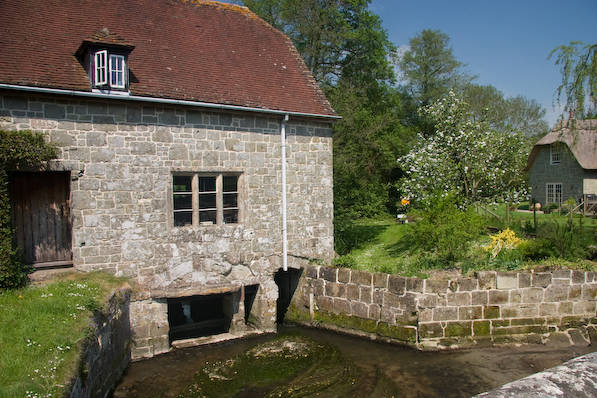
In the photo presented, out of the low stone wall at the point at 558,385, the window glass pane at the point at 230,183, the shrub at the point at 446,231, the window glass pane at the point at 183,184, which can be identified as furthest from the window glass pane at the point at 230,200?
the low stone wall at the point at 558,385

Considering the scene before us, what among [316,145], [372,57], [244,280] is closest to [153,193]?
[244,280]

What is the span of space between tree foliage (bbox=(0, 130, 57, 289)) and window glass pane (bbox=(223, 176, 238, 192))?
4.07m

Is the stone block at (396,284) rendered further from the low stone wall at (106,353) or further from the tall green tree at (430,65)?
the tall green tree at (430,65)

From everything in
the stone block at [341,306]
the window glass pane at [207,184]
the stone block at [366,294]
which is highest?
the window glass pane at [207,184]

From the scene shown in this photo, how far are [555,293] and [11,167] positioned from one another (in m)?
11.9

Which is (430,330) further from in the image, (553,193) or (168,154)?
(553,193)

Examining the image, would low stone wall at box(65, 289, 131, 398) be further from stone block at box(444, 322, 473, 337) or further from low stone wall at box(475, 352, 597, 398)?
stone block at box(444, 322, 473, 337)

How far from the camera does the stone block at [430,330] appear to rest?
10414mm

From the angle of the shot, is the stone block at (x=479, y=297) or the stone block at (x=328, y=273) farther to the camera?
the stone block at (x=328, y=273)

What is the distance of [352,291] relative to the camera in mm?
11641

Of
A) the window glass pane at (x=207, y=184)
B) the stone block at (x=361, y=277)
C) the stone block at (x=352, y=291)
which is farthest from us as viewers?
the stone block at (x=352, y=291)

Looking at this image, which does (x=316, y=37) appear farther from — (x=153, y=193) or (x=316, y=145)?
(x=153, y=193)

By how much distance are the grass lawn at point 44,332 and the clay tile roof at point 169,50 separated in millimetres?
4112

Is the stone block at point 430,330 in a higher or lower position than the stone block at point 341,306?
lower
